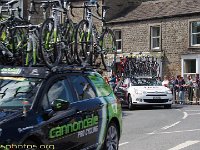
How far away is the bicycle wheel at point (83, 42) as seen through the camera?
10016 mm

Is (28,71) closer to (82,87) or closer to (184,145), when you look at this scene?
(82,87)

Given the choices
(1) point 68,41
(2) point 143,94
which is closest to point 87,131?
(1) point 68,41

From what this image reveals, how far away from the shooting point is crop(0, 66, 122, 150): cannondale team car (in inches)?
231

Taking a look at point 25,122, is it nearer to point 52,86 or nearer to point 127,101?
point 52,86

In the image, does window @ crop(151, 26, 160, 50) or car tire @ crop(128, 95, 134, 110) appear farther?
window @ crop(151, 26, 160, 50)

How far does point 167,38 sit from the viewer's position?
32.1m

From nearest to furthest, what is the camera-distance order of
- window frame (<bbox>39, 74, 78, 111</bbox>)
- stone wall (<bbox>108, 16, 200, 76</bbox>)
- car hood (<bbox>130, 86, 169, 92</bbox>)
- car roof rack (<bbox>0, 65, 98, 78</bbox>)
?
window frame (<bbox>39, 74, 78, 111</bbox>) < car roof rack (<bbox>0, 65, 98, 78</bbox>) < car hood (<bbox>130, 86, 169, 92</bbox>) < stone wall (<bbox>108, 16, 200, 76</bbox>)

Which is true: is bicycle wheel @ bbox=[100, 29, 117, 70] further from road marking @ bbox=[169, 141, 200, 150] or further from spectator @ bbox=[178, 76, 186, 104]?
spectator @ bbox=[178, 76, 186, 104]

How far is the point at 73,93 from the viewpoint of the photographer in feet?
23.9

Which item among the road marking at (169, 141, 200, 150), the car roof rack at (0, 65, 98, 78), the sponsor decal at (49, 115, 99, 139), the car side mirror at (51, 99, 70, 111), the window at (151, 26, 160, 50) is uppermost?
the window at (151, 26, 160, 50)

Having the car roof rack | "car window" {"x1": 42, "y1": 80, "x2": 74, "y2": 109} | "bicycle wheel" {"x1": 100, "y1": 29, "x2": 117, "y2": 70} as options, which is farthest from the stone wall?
the car roof rack

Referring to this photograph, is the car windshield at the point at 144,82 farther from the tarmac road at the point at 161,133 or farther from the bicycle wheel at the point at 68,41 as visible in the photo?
the bicycle wheel at the point at 68,41

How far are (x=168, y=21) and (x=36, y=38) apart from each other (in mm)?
24007

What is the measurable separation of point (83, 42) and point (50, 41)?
1.24 meters
